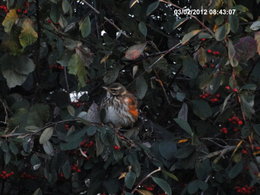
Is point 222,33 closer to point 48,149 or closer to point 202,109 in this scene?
point 202,109

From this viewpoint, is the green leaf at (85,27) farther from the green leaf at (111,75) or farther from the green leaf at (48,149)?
the green leaf at (48,149)

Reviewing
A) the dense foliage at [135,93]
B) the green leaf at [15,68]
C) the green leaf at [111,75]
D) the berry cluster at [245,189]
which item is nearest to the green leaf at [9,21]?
the dense foliage at [135,93]

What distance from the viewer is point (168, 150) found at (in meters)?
3.46

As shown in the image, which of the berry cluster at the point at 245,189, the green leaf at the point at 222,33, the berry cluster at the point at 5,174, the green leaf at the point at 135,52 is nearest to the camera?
the green leaf at the point at 222,33

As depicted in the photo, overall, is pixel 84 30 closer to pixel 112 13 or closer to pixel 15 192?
pixel 112 13

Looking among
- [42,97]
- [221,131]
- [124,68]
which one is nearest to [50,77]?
[42,97]

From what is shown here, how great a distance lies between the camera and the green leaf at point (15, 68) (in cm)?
330

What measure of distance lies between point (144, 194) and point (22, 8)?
1.06 meters

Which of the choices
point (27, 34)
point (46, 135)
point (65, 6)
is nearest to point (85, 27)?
point (65, 6)

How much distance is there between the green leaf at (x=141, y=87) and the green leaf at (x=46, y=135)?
2.14ft

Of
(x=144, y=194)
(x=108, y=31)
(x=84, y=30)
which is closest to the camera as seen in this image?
(x=144, y=194)

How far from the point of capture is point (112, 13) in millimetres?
4164

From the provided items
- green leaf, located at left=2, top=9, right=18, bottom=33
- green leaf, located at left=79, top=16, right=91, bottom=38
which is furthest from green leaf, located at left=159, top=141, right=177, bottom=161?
green leaf, located at left=2, top=9, right=18, bottom=33

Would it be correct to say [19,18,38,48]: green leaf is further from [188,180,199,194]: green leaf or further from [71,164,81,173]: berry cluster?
[188,180,199,194]: green leaf
